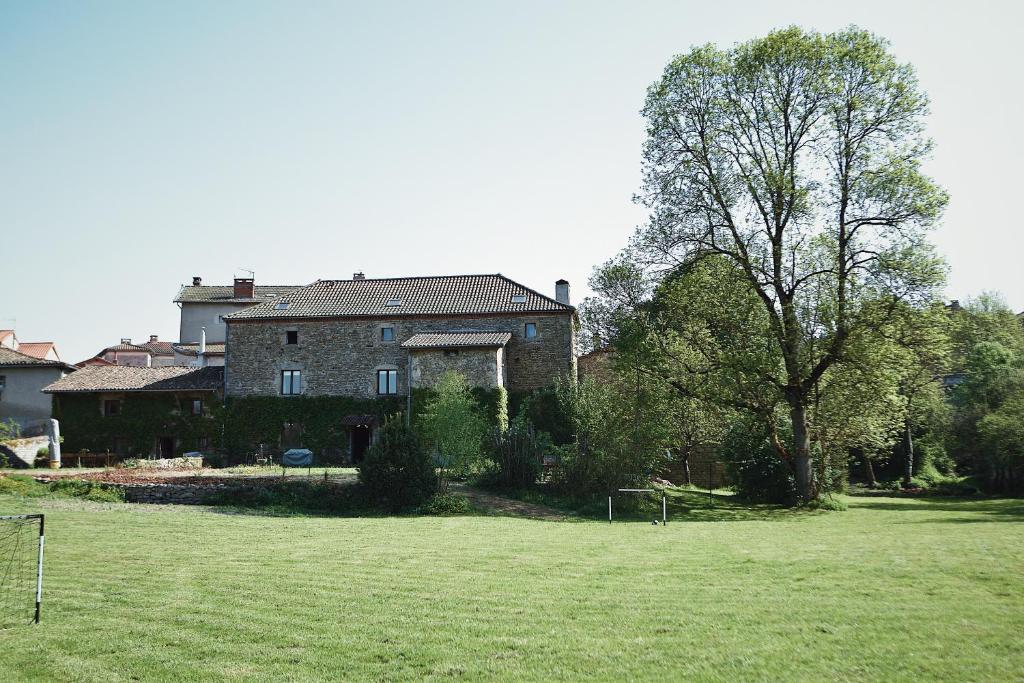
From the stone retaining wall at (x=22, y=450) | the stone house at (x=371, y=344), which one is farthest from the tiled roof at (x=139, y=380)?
the stone retaining wall at (x=22, y=450)

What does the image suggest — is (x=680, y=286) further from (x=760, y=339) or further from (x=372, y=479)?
(x=372, y=479)

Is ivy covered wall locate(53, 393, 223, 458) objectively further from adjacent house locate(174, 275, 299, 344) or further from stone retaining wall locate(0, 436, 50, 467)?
adjacent house locate(174, 275, 299, 344)

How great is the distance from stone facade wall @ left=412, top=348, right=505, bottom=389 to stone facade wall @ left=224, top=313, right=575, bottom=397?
2.75 m

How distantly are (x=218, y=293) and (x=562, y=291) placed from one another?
3200 cm

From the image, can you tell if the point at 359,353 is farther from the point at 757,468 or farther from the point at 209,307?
the point at 209,307

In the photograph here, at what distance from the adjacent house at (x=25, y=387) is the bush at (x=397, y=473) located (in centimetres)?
3098

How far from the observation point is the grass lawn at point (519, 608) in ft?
23.4

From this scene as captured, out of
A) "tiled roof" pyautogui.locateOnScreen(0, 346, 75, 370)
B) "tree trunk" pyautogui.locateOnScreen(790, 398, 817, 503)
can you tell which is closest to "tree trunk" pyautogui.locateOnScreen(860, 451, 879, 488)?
"tree trunk" pyautogui.locateOnScreen(790, 398, 817, 503)

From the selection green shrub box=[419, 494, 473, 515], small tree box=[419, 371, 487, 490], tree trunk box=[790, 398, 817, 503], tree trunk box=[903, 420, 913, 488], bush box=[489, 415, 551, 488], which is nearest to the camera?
green shrub box=[419, 494, 473, 515]

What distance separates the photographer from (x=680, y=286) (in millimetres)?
26078

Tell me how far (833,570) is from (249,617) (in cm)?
857

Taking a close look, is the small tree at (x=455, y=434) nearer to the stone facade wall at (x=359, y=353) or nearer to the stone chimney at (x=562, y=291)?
the stone facade wall at (x=359, y=353)

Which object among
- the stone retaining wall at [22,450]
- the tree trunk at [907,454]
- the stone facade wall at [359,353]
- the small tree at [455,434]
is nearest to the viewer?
the small tree at [455,434]

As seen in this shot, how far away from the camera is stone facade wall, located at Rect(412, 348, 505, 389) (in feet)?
121
